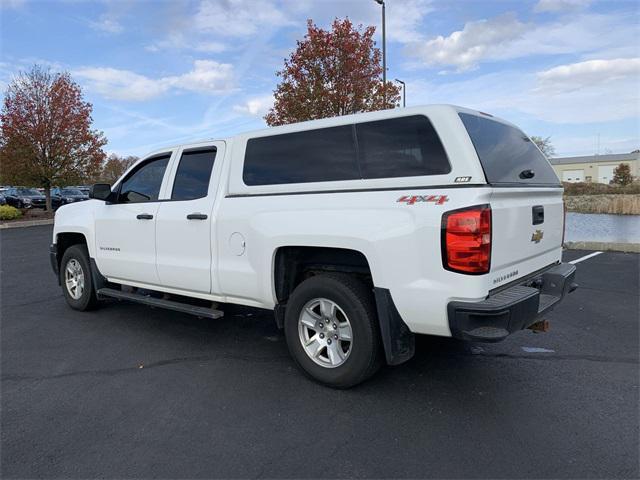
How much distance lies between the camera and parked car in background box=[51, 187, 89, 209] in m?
31.8

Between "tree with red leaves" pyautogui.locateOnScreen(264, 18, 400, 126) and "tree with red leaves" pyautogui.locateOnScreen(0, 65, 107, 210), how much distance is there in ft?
45.3

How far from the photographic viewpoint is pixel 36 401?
3.54 metres

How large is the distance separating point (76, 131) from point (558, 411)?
25.3m

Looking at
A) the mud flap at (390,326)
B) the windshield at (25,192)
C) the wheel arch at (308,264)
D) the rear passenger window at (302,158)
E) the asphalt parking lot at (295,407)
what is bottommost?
the asphalt parking lot at (295,407)

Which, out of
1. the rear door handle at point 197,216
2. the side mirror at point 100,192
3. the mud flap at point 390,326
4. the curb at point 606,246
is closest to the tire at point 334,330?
the mud flap at point 390,326

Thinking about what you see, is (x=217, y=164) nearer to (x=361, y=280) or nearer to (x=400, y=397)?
(x=361, y=280)

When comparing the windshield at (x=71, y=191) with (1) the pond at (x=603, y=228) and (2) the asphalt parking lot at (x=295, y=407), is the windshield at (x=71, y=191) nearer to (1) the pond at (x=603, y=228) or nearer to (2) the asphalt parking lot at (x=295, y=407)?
(1) the pond at (x=603, y=228)

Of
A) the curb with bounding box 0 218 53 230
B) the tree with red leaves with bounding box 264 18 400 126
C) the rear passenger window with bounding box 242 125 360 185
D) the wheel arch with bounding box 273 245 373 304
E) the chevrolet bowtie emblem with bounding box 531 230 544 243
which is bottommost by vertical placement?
the curb with bounding box 0 218 53 230

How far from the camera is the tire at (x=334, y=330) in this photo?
3.40 metres

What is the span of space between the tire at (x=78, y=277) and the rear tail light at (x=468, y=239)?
4677 mm

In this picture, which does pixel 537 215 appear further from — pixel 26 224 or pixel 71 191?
pixel 71 191

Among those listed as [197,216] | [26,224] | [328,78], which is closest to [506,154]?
[197,216]

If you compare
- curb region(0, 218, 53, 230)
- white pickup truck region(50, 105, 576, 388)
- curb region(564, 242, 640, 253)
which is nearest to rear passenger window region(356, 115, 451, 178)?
white pickup truck region(50, 105, 576, 388)

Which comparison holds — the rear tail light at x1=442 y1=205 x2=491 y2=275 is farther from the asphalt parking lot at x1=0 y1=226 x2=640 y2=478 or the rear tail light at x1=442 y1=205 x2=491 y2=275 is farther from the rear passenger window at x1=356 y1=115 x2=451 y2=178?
the asphalt parking lot at x1=0 y1=226 x2=640 y2=478
